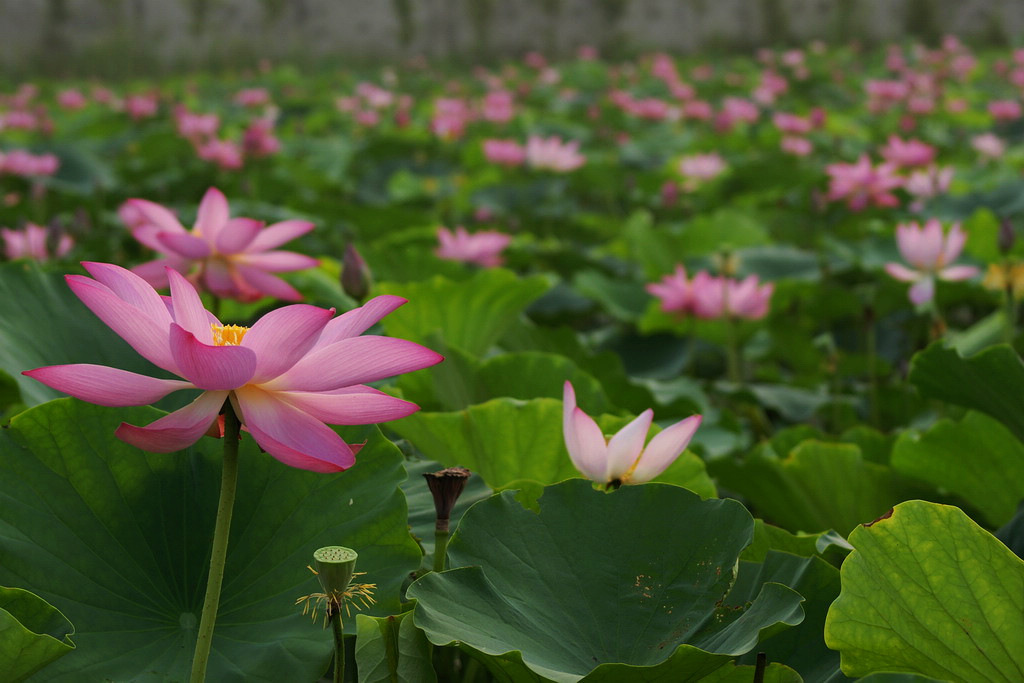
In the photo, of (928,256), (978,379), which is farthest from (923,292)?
(978,379)

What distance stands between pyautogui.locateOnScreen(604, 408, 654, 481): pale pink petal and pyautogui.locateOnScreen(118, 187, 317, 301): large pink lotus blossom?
52cm

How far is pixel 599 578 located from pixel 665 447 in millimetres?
143

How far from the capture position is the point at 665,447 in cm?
86

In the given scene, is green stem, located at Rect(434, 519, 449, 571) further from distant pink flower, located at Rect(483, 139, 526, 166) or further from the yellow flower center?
distant pink flower, located at Rect(483, 139, 526, 166)

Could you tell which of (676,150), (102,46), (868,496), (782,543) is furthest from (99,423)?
(102,46)

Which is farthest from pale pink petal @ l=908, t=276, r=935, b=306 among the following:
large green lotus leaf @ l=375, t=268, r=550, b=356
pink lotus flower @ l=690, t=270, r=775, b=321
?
large green lotus leaf @ l=375, t=268, r=550, b=356

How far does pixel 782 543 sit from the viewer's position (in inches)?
36.5

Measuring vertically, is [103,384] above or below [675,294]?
above

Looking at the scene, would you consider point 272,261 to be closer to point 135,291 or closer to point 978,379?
point 135,291

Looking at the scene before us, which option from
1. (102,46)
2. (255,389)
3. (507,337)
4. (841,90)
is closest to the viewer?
(255,389)

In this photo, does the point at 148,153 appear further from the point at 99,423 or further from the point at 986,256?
the point at 99,423

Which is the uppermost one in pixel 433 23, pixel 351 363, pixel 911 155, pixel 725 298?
pixel 351 363

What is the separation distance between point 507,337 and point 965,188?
240cm

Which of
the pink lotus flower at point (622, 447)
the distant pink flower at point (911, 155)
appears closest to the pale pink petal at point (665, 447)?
the pink lotus flower at point (622, 447)
